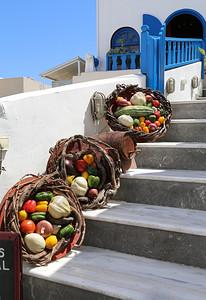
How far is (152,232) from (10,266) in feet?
2.31

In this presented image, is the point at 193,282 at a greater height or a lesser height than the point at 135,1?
lesser

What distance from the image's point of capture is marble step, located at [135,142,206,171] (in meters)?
2.22

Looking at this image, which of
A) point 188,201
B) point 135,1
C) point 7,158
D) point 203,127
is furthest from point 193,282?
point 135,1

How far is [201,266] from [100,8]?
8338 millimetres

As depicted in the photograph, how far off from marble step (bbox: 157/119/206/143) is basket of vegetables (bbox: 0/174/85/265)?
1.33 m

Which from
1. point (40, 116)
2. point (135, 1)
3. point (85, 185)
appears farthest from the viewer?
point (135, 1)

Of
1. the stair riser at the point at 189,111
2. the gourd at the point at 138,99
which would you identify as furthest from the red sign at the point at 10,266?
the stair riser at the point at 189,111

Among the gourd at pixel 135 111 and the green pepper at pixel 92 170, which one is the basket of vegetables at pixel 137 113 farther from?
the green pepper at pixel 92 170

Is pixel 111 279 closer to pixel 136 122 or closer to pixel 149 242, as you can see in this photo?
pixel 149 242

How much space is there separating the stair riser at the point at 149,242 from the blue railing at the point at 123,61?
639 centimetres

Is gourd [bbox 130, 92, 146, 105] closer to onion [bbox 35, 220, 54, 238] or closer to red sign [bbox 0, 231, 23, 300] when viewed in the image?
onion [bbox 35, 220, 54, 238]

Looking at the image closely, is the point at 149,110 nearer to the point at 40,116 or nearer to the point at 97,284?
the point at 40,116

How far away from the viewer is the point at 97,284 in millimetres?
1273

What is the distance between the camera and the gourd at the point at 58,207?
1521mm
